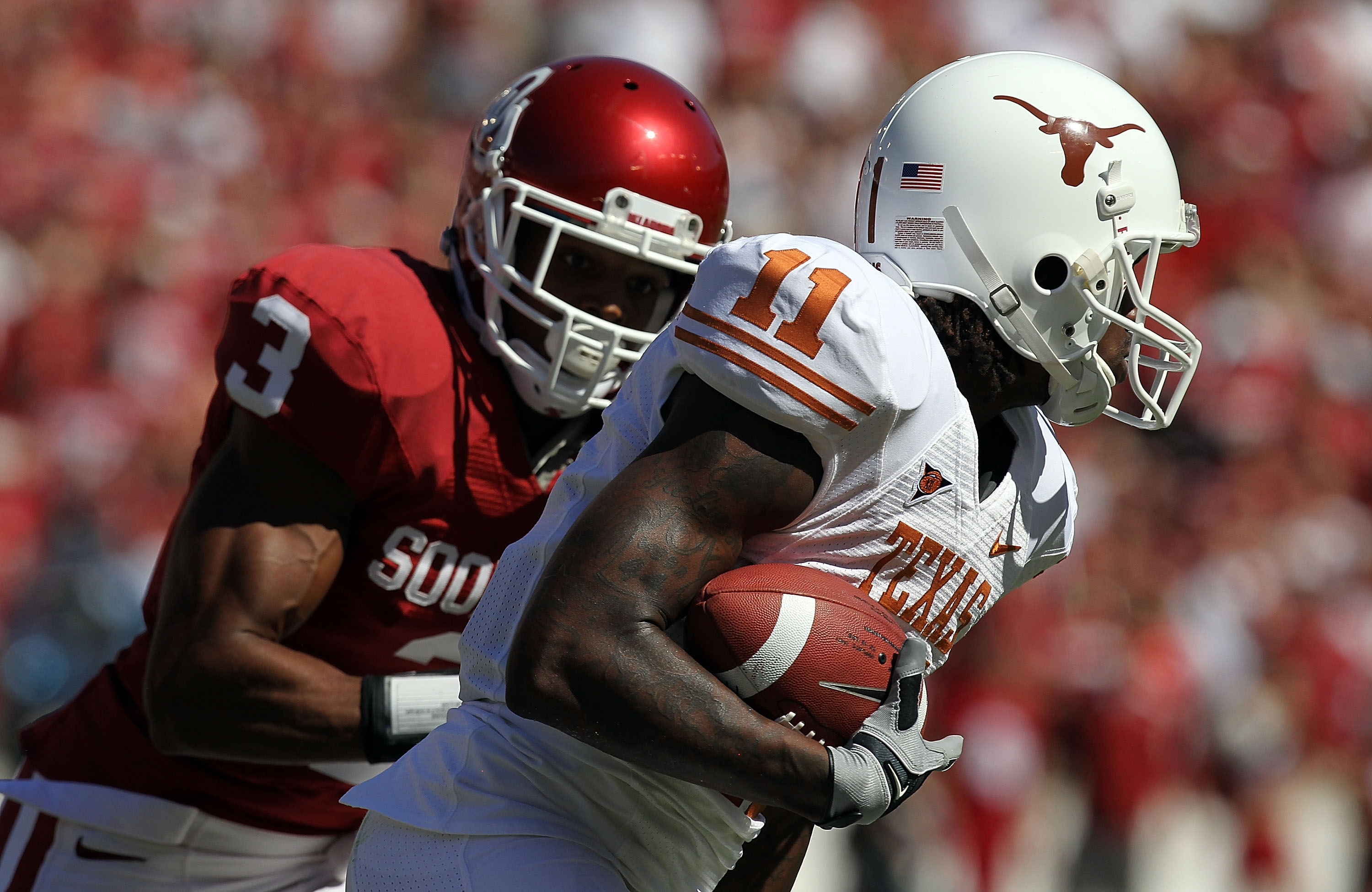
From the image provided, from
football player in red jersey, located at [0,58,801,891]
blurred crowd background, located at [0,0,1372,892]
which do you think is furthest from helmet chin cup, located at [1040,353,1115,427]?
blurred crowd background, located at [0,0,1372,892]

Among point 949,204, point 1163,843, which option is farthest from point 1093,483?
point 949,204

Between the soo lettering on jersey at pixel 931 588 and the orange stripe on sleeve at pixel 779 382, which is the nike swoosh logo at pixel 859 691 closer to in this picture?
the soo lettering on jersey at pixel 931 588

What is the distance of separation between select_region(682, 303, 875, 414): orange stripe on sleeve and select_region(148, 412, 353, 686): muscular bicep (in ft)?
3.10

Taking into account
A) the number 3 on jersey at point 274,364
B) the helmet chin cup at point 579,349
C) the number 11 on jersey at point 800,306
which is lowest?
the number 3 on jersey at point 274,364

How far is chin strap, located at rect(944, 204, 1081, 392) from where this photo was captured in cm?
189

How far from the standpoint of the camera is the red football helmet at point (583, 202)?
2.42 metres

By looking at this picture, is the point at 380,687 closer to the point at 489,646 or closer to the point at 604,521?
the point at 489,646

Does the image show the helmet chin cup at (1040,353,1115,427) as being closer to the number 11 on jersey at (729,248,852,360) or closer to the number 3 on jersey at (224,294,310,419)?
the number 11 on jersey at (729,248,852,360)

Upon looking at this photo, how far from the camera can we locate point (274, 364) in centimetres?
228

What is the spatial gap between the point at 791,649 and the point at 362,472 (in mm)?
969

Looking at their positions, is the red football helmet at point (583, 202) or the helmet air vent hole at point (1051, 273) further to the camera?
the red football helmet at point (583, 202)

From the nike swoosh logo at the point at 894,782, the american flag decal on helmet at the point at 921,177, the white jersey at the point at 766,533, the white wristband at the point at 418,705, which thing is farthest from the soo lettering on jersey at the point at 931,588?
the white wristband at the point at 418,705

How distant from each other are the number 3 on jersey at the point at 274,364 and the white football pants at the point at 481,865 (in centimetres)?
80

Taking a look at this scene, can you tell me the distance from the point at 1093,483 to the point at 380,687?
16.5 ft
